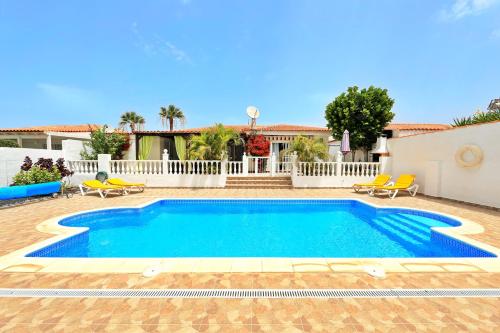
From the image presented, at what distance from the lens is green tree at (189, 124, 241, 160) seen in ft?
51.3

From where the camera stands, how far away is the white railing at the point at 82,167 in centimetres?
1586

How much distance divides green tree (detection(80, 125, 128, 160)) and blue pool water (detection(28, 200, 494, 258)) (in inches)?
393

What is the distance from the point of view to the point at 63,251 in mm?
5828

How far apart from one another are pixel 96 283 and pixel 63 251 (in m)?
3.02

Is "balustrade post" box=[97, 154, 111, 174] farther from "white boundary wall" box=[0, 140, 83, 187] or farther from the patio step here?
the patio step

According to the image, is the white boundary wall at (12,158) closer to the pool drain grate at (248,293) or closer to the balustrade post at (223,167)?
the balustrade post at (223,167)

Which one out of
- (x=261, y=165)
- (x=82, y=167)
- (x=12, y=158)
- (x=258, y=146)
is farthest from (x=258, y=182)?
(x=12, y=158)

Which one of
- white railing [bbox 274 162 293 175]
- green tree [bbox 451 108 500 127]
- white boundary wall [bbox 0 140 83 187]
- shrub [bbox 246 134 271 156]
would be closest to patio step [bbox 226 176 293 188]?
white railing [bbox 274 162 293 175]

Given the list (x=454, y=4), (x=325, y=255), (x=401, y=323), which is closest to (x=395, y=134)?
(x=454, y=4)

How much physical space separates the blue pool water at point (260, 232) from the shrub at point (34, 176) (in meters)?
5.59

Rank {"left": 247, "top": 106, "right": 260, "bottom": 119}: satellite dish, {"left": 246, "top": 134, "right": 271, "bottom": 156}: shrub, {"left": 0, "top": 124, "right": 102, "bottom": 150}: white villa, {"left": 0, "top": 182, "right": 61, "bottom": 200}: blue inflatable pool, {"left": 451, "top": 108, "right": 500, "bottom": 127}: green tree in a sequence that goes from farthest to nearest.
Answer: {"left": 247, "top": 106, "right": 260, "bottom": 119}: satellite dish
{"left": 246, "top": 134, "right": 271, "bottom": 156}: shrub
{"left": 0, "top": 124, "right": 102, "bottom": 150}: white villa
{"left": 451, "top": 108, "right": 500, "bottom": 127}: green tree
{"left": 0, "top": 182, "right": 61, "bottom": 200}: blue inflatable pool

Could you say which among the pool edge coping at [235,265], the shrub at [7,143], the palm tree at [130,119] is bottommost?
the pool edge coping at [235,265]

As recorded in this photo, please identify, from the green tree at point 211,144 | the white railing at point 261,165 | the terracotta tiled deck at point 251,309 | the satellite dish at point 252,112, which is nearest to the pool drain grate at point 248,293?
the terracotta tiled deck at point 251,309

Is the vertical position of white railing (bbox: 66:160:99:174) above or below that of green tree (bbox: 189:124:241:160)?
below
